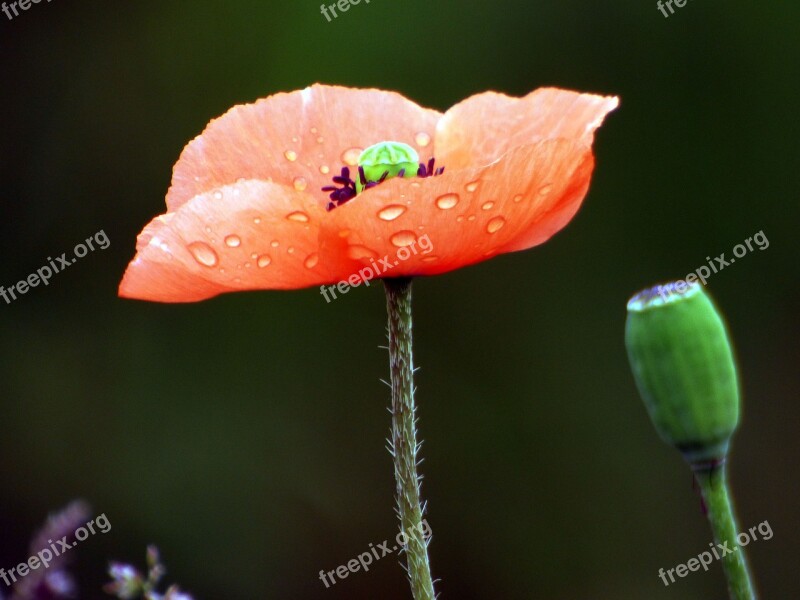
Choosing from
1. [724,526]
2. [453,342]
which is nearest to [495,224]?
[724,526]

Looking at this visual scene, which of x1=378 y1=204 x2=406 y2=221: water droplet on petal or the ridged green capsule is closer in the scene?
x1=378 y1=204 x2=406 y2=221: water droplet on petal

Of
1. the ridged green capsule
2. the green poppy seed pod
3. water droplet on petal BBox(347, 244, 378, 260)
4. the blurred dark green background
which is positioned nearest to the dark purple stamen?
the ridged green capsule

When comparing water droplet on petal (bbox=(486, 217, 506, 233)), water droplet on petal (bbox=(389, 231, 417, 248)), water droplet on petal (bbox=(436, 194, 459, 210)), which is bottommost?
water droplet on petal (bbox=(486, 217, 506, 233))

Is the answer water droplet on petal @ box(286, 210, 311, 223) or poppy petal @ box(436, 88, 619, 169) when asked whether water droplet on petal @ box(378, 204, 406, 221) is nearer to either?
water droplet on petal @ box(286, 210, 311, 223)

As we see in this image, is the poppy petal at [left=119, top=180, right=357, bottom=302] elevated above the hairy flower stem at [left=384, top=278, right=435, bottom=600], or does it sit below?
above

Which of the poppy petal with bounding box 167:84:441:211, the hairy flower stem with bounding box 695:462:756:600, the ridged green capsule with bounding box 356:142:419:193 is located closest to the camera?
the hairy flower stem with bounding box 695:462:756:600

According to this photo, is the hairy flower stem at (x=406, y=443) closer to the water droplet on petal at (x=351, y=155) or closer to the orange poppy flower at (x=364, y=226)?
the orange poppy flower at (x=364, y=226)

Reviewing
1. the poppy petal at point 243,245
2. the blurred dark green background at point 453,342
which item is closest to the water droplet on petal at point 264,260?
the poppy petal at point 243,245
